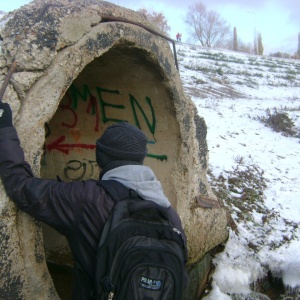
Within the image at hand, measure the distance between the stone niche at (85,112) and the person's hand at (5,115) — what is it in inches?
5.0

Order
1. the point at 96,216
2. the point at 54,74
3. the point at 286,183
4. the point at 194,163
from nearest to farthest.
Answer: the point at 96,216, the point at 54,74, the point at 194,163, the point at 286,183

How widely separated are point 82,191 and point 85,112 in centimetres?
228

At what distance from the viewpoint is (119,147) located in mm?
1937

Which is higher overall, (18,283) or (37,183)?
(37,183)

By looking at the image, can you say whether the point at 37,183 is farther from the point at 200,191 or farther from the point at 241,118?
the point at 241,118

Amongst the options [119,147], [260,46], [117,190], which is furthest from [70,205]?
[260,46]

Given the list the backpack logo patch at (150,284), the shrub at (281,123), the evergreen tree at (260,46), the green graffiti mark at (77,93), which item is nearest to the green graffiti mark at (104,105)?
the green graffiti mark at (77,93)

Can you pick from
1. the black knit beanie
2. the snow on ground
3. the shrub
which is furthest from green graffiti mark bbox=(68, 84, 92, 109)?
the shrub

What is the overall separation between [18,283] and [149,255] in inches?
33.6

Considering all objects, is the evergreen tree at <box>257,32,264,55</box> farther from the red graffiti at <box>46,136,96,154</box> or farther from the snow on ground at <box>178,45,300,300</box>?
the red graffiti at <box>46,136,96,154</box>

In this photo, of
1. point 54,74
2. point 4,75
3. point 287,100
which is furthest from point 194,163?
point 287,100

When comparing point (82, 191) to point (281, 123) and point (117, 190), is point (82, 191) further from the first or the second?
point (281, 123)

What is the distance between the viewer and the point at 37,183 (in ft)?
6.10

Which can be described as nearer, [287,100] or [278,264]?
[278,264]
